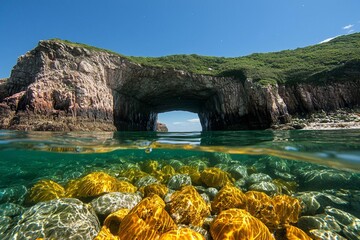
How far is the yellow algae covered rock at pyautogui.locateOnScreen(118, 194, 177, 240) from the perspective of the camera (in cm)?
352

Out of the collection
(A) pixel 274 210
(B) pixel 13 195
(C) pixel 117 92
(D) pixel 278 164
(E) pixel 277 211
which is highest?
(C) pixel 117 92

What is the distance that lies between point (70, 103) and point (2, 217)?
55.8 ft

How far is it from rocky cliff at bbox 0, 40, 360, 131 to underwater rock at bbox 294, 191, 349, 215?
56.4ft

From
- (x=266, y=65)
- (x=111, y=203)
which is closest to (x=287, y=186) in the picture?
(x=111, y=203)

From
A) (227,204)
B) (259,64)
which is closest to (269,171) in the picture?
(227,204)

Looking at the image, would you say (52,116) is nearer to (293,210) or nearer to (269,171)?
(269,171)

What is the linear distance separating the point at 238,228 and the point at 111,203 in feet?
10.2

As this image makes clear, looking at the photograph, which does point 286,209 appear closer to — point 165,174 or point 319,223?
point 319,223

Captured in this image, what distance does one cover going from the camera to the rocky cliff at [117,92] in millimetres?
18562

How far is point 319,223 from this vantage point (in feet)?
15.1

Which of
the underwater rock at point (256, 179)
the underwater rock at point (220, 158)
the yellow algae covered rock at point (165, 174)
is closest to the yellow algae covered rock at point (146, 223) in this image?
the yellow algae covered rock at point (165, 174)

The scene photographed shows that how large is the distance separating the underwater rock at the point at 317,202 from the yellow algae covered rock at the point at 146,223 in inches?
166

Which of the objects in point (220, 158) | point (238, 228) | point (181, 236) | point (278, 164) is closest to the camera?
point (181, 236)

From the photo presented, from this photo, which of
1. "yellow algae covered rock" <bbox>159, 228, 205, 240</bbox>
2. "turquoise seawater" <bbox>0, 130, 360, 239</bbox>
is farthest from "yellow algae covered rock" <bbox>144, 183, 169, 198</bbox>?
"yellow algae covered rock" <bbox>159, 228, 205, 240</bbox>
